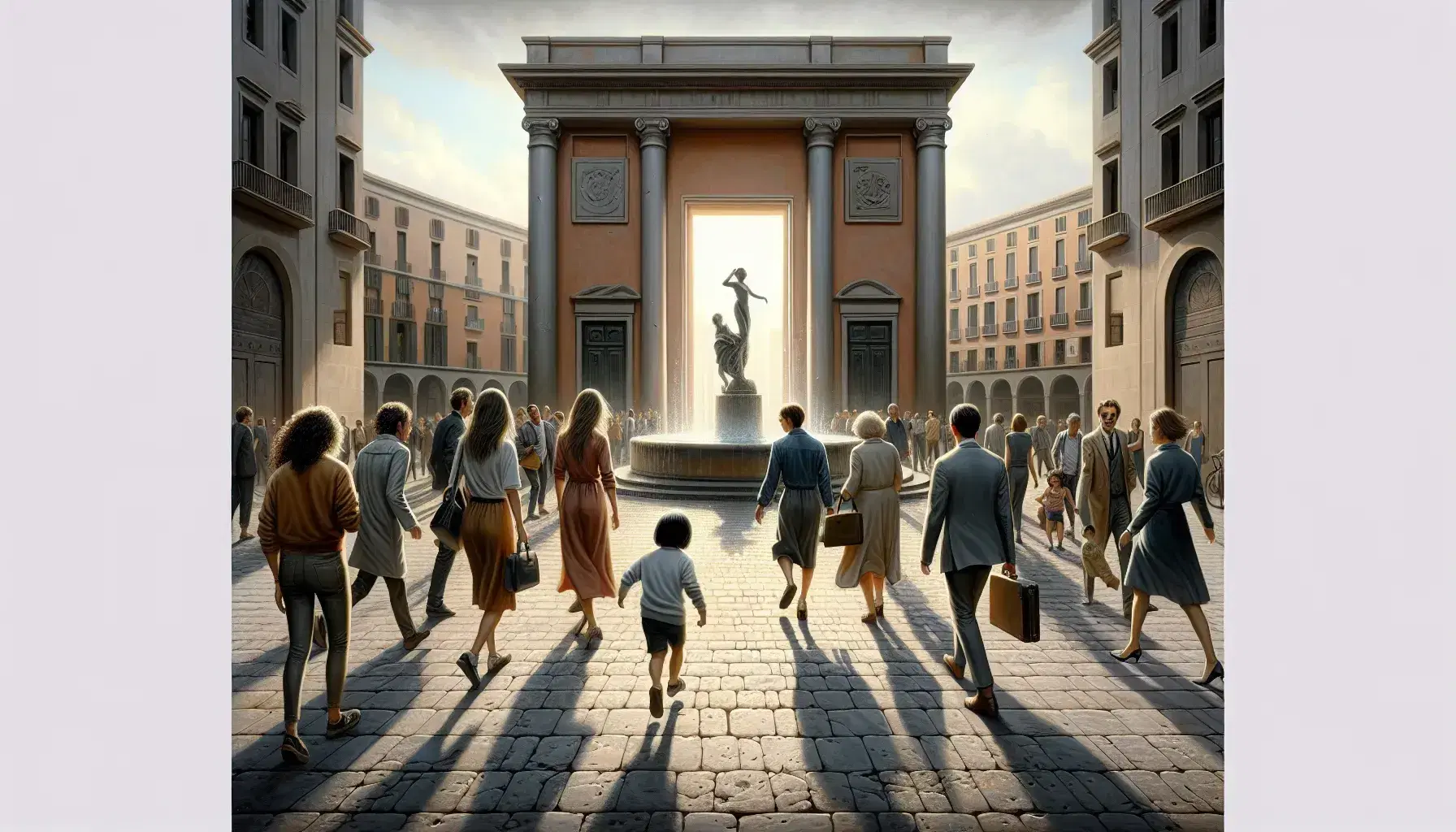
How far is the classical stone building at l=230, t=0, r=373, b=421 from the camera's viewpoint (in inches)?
166

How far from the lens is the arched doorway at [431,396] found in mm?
34375

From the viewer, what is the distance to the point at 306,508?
3.29 metres

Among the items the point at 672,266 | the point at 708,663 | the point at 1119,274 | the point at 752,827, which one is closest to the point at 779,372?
the point at 672,266

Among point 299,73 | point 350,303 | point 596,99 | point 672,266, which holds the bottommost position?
point 350,303

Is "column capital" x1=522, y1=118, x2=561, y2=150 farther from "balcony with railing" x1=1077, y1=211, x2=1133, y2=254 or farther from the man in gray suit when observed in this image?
the man in gray suit

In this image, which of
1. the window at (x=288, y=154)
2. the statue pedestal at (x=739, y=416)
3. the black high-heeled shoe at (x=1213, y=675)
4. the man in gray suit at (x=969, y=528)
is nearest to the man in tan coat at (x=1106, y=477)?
the black high-heeled shoe at (x=1213, y=675)

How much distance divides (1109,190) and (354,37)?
19.0ft

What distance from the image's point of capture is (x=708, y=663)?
455cm

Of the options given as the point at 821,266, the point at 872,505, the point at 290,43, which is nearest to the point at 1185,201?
the point at 872,505

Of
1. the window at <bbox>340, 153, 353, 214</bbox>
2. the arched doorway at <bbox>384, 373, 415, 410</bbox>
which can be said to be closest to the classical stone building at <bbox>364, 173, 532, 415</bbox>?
the arched doorway at <bbox>384, 373, 415, 410</bbox>

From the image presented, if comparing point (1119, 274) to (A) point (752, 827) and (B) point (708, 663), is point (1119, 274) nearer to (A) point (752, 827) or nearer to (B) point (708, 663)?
(B) point (708, 663)

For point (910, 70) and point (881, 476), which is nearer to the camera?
point (881, 476)

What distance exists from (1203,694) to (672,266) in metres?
20.7

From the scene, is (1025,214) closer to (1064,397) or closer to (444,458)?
(1064,397)
